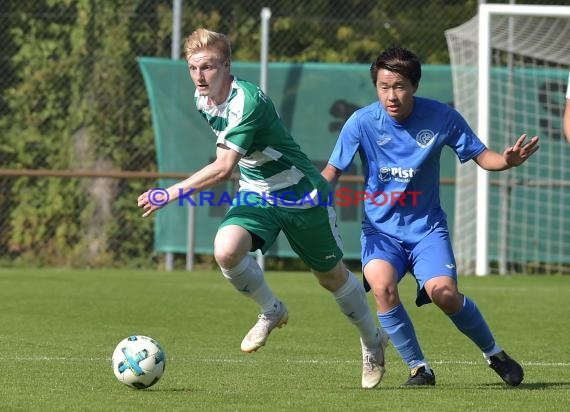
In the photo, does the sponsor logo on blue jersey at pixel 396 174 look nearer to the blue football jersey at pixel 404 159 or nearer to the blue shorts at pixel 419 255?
the blue football jersey at pixel 404 159

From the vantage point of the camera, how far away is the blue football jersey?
20.9 ft

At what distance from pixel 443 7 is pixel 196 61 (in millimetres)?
10731

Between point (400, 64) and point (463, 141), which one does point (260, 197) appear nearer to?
point (400, 64)

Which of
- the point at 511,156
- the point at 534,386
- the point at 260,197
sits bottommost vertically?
the point at 534,386

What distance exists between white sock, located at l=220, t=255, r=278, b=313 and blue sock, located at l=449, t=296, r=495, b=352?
2.95ft

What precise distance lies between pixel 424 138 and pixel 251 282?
111 cm

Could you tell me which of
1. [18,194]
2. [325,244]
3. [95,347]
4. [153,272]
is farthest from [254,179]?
[18,194]

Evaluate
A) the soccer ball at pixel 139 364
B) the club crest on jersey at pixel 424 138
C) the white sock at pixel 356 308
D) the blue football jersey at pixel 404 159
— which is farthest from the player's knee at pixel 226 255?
the club crest on jersey at pixel 424 138

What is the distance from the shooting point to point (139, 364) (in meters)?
5.78

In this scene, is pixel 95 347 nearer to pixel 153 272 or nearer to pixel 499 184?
pixel 153 272

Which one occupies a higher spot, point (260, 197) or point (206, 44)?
point (206, 44)

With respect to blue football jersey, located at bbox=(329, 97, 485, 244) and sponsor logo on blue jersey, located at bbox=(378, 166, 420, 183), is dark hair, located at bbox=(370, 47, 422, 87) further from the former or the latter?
sponsor logo on blue jersey, located at bbox=(378, 166, 420, 183)

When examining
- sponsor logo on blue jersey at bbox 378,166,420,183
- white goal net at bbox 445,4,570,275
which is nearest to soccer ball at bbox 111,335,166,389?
sponsor logo on blue jersey at bbox 378,166,420,183

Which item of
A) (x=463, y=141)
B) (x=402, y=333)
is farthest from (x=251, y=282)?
(x=463, y=141)
